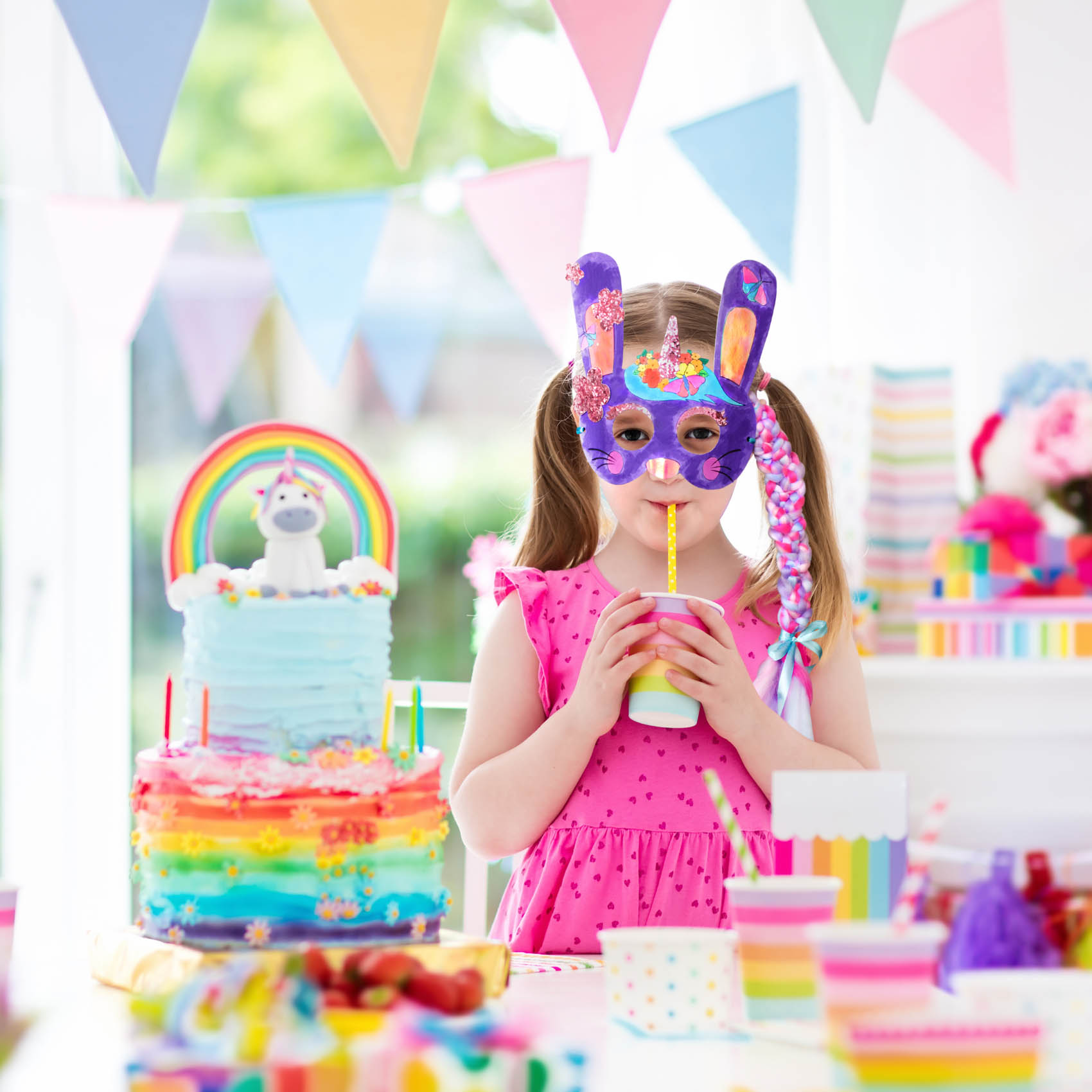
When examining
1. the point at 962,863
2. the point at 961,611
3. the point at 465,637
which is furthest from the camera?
the point at 465,637

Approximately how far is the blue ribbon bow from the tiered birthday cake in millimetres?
415

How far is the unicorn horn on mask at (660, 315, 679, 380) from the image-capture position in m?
1.31

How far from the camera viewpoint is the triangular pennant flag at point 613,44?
1626 mm

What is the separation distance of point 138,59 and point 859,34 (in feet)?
2.91

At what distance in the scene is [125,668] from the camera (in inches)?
127

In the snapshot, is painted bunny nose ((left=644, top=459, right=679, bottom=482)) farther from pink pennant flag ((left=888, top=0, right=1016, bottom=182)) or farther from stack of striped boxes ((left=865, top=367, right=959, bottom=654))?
pink pennant flag ((left=888, top=0, right=1016, bottom=182))

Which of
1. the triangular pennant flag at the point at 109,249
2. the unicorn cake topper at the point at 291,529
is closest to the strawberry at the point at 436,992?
the unicorn cake topper at the point at 291,529

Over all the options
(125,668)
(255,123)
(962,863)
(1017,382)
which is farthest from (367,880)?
(255,123)

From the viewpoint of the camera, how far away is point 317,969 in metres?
0.79

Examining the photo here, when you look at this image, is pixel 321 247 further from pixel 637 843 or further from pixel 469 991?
pixel 469 991

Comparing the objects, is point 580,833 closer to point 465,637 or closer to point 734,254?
point 734,254

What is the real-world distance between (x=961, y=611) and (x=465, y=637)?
1.47m

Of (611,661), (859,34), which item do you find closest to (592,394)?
(611,661)

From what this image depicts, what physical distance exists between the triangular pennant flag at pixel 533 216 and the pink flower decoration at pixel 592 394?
102cm
